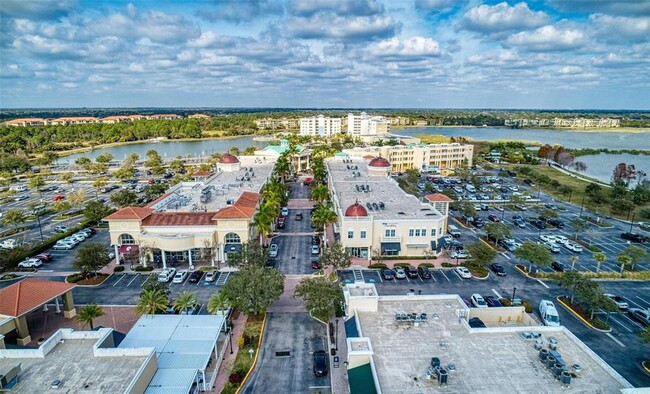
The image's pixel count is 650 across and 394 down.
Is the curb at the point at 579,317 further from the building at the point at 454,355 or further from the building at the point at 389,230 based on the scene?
the building at the point at 389,230

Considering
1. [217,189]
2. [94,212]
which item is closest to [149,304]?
[217,189]

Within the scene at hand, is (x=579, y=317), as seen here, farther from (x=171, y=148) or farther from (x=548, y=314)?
(x=171, y=148)

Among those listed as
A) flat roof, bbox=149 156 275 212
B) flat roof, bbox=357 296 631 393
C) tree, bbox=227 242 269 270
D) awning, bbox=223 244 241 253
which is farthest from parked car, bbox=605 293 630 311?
flat roof, bbox=149 156 275 212

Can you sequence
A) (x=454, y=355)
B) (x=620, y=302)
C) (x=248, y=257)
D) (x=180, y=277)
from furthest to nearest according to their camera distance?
(x=180, y=277), (x=248, y=257), (x=620, y=302), (x=454, y=355)

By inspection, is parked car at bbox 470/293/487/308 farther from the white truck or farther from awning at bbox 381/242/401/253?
awning at bbox 381/242/401/253

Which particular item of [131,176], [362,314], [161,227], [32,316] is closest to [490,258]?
[362,314]

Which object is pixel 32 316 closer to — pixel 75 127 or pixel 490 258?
pixel 490 258
